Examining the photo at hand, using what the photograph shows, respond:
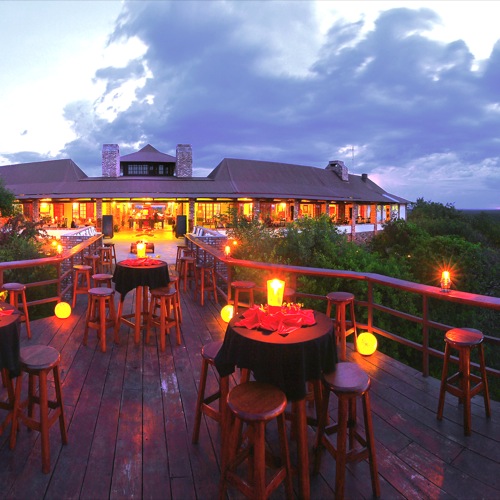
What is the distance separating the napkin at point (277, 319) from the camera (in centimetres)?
241

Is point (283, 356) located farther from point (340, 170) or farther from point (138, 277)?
point (340, 170)

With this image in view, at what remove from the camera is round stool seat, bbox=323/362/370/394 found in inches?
83.6

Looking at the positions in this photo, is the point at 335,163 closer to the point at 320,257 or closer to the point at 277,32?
the point at 277,32

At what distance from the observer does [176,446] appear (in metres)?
2.57

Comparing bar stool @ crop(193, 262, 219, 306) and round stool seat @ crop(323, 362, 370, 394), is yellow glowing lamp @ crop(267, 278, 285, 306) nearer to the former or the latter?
round stool seat @ crop(323, 362, 370, 394)

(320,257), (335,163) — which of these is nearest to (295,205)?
(335,163)

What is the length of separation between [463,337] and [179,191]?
19.6 metres

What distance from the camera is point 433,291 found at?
3.41 m

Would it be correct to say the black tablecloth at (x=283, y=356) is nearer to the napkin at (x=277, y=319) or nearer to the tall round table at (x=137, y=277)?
the napkin at (x=277, y=319)

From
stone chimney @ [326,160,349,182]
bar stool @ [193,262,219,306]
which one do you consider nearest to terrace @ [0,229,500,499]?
bar stool @ [193,262,219,306]

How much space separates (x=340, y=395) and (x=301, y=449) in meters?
0.39

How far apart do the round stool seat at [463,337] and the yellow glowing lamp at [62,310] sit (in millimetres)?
5342

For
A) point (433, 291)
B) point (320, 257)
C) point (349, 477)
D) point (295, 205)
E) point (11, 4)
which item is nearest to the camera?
point (349, 477)

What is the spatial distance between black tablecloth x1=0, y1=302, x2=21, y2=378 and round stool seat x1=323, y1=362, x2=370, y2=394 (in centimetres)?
214
